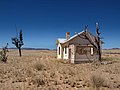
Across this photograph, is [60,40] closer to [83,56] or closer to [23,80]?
[83,56]

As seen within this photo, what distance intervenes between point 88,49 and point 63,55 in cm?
496

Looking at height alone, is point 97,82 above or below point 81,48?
below

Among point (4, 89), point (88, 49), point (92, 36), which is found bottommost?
point (4, 89)

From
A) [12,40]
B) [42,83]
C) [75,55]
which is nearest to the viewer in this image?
[42,83]

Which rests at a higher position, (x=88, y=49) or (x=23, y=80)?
(x=88, y=49)

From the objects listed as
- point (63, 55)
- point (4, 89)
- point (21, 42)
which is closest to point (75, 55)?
point (63, 55)

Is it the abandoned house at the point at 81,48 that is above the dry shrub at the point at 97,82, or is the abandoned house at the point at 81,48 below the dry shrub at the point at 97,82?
above

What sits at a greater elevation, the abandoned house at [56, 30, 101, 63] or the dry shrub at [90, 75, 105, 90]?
the abandoned house at [56, 30, 101, 63]

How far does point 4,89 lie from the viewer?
9617mm

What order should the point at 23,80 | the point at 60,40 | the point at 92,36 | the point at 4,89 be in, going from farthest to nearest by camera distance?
the point at 60,40
the point at 92,36
the point at 23,80
the point at 4,89

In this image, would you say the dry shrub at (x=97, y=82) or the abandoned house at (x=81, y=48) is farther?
the abandoned house at (x=81, y=48)

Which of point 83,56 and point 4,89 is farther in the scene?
point 83,56

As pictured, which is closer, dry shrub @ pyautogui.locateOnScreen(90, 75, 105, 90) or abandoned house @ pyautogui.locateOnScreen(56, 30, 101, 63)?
dry shrub @ pyautogui.locateOnScreen(90, 75, 105, 90)

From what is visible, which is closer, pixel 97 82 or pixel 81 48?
pixel 97 82
